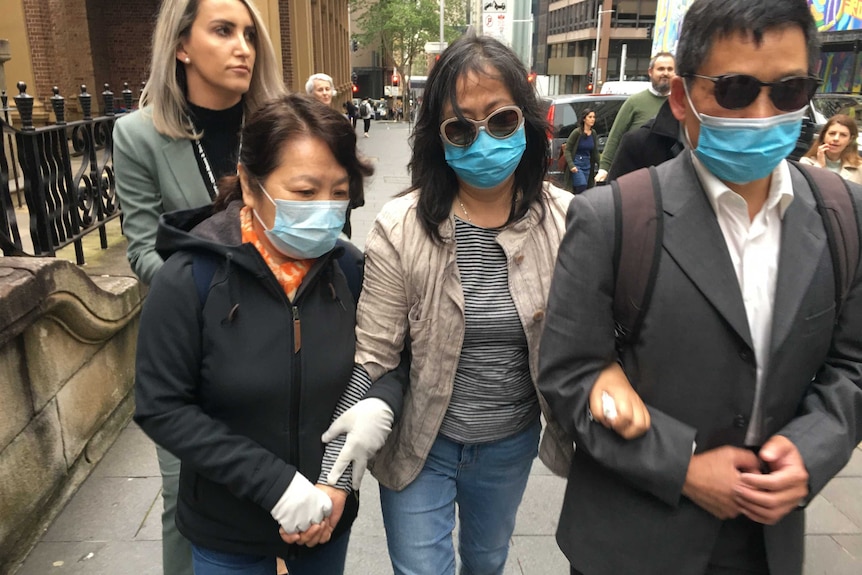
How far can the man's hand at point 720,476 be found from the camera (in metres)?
1.44

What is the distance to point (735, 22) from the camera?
54.5 inches

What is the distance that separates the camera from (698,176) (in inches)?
60.6

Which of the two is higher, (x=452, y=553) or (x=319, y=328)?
(x=319, y=328)

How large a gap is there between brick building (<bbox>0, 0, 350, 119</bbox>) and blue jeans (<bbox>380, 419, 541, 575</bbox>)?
33.5 feet

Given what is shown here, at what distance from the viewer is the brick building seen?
11.2 meters

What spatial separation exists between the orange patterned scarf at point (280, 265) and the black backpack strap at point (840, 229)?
128cm

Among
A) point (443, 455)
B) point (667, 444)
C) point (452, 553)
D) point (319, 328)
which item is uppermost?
point (319, 328)

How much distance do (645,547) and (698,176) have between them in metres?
0.87

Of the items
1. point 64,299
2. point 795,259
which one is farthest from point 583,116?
point 795,259

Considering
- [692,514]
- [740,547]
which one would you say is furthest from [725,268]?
[740,547]

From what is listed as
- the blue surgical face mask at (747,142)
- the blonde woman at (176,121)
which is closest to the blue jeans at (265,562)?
the blonde woman at (176,121)

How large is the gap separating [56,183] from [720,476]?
4.23 metres

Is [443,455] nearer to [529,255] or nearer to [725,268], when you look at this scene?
[529,255]

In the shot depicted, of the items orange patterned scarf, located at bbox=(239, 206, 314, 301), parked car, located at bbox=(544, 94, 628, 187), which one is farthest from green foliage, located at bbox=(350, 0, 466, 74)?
orange patterned scarf, located at bbox=(239, 206, 314, 301)
